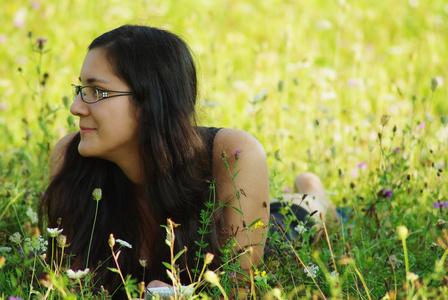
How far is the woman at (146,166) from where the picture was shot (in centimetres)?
207

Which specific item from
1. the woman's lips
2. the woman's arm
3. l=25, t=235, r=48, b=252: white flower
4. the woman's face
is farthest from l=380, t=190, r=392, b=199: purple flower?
l=25, t=235, r=48, b=252: white flower

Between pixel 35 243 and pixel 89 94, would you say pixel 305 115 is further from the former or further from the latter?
pixel 35 243

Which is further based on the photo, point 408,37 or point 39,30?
point 408,37

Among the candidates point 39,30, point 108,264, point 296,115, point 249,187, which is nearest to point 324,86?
point 296,115

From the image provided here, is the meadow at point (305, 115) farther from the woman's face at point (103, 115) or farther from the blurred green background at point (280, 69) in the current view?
the woman's face at point (103, 115)

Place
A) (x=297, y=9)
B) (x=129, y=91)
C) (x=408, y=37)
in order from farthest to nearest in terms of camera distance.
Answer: (x=297, y=9)
(x=408, y=37)
(x=129, y=91)

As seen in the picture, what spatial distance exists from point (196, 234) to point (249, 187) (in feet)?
0.80

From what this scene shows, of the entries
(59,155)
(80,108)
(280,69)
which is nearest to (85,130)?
(80,108)

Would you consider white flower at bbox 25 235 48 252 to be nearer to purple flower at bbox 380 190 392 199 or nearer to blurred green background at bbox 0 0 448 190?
blurred green background at bbox 0 0 448 190

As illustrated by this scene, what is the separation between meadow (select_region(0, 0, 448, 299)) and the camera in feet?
6.66

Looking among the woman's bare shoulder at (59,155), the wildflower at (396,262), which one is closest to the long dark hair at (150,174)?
the woman's bare shoulder at (59,155)

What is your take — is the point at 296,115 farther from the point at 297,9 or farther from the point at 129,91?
the point at 297,9

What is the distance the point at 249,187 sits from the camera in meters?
2.19

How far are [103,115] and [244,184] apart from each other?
1.75 ft
